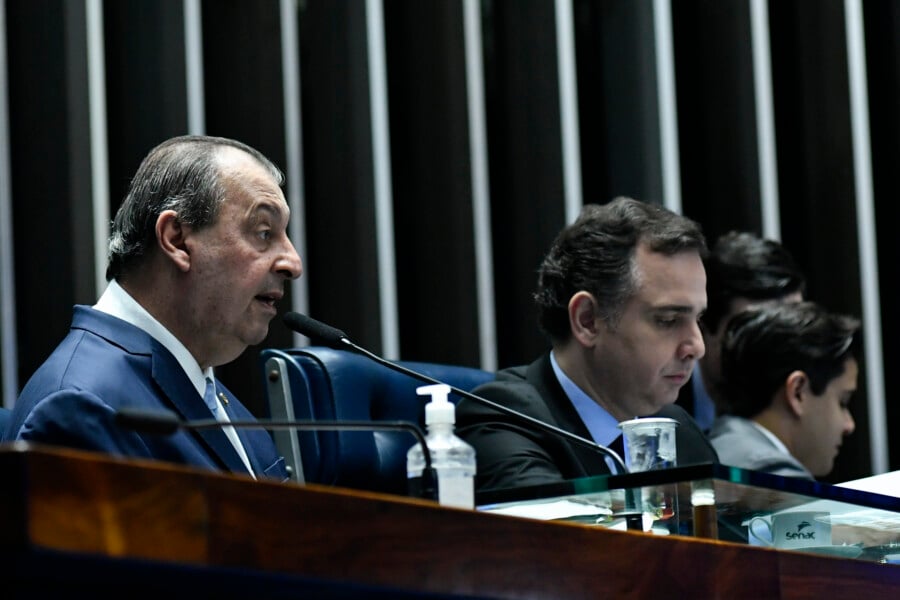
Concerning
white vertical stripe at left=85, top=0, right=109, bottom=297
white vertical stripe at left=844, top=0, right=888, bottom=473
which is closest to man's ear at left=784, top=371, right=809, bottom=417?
white vertical stripe at left=844, top=0, right=888, bottom=473

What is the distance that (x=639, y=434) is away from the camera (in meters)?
1.85

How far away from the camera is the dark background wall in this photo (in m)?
3.03

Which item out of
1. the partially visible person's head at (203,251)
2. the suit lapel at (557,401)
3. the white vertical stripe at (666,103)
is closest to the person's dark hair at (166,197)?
the partially visible person's head at (203,251)

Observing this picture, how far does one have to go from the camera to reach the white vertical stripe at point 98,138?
10.0 feet

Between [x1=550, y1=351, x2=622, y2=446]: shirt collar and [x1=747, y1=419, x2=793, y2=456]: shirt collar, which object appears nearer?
[x1=550, y1=351, x2=622, y2=446]: shirt collar

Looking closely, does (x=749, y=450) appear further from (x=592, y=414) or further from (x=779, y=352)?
(x=592, y=414)

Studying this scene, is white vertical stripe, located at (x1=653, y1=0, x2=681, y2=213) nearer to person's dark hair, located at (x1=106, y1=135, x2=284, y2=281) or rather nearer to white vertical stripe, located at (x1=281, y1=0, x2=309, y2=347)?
white vertical stripe, located at (x1=281, y1=0, x2=309, y2=347)

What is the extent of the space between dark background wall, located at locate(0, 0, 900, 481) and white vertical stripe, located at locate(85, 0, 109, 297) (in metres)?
0.02

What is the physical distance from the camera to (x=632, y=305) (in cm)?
269

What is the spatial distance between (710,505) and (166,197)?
0.97 m

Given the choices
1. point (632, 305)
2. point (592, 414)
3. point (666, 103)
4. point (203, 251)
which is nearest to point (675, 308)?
point (632, 305)

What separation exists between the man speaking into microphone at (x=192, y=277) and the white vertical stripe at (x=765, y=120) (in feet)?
7.39

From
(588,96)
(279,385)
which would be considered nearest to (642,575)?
(279,385)

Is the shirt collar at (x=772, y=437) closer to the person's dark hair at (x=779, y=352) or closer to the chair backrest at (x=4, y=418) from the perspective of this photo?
the person's dark hair at (x=779, y=352)
